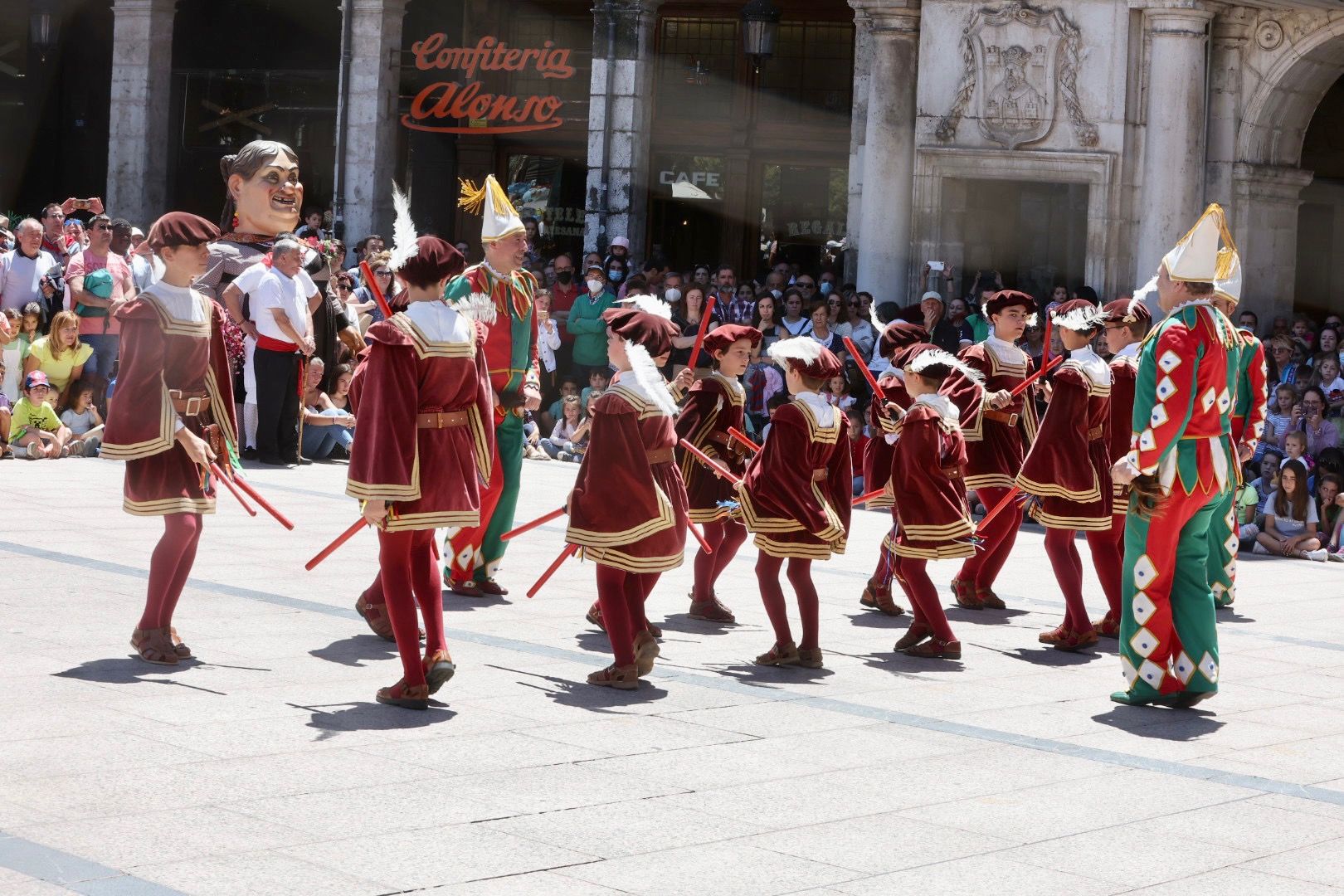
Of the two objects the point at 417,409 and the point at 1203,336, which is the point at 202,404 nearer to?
the point at 417,409

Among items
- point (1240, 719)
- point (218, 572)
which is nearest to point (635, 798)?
point (1240, 719)

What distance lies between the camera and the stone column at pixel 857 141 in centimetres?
1823

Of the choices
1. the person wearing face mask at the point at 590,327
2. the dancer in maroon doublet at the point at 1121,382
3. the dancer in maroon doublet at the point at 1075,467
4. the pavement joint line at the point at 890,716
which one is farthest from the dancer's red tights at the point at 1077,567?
the person wearing face mask at the point at 590,327

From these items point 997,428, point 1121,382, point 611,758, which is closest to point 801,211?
point 997,428

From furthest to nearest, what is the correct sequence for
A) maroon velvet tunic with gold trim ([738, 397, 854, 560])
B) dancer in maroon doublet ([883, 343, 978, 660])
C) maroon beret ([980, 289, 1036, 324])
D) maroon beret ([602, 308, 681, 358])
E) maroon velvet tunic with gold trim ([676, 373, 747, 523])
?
maroon beret ([980, 289, 1036, 324])
maroon velvet tunic with gold trim ([676, 373, 747, 523])
dancer in maroon doublet ([883, 343, 978, 660])
maroon velvet tunic with gold trim ([738, 397, 854, 560])
maroon beret ([602, 308, 681, 358])

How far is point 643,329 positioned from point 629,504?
2.19 feet

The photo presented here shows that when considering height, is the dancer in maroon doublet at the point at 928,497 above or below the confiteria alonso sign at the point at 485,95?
below

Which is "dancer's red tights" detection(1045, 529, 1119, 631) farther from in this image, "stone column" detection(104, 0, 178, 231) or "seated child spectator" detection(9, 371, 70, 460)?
"stone column" detection(104, 0, 178, 231)

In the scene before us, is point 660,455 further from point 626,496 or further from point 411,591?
point 411,591

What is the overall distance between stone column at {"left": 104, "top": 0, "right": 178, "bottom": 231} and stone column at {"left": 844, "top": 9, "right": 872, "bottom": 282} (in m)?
8.32

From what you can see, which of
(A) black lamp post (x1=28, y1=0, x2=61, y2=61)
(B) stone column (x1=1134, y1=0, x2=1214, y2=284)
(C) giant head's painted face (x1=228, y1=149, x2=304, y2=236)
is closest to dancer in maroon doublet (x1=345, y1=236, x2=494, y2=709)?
(C) giant head's painted face (x1=228, y1=149, x2=304, y2=236)

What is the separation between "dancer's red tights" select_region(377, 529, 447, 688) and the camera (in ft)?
22.0

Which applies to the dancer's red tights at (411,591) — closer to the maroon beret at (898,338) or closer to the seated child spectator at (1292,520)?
the maroon beret at (898,338)

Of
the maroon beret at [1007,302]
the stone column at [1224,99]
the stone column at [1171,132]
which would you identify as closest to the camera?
the maroon beret at [1007,302]
